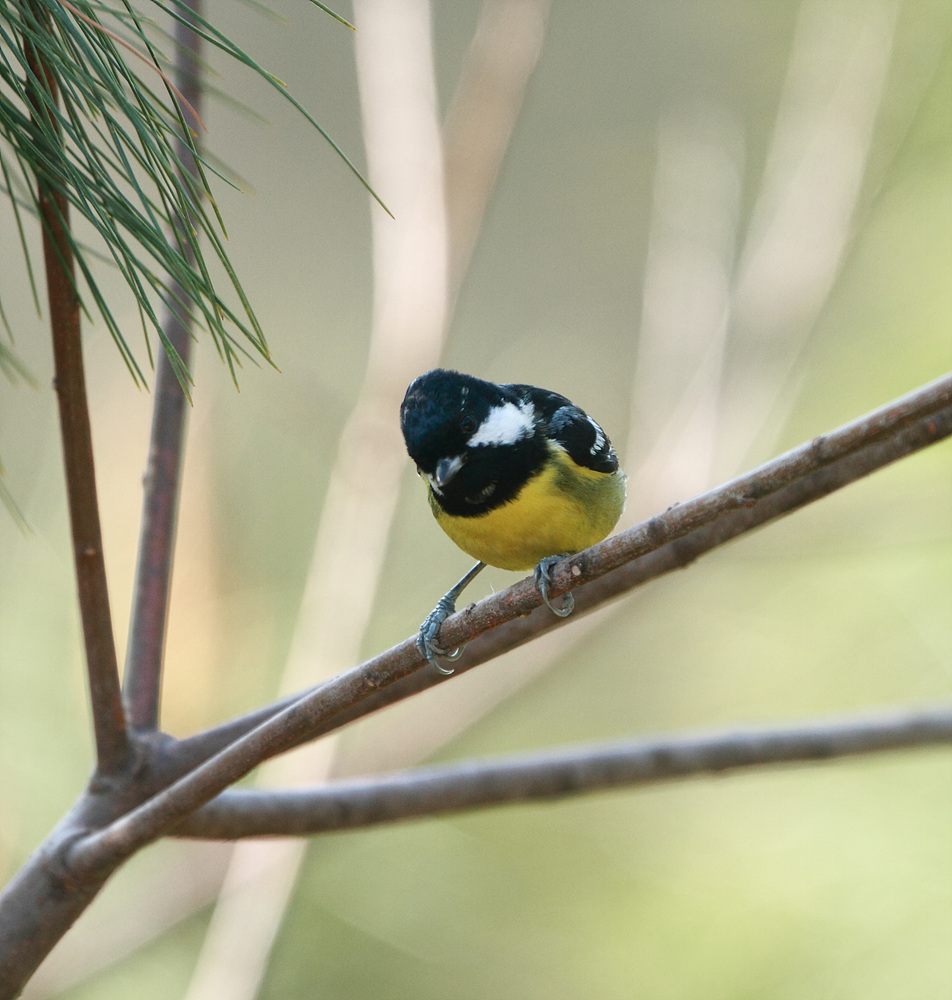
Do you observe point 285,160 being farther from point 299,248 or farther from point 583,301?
point 583,301

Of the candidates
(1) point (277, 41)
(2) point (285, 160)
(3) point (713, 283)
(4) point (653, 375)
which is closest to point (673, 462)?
(4) point (653, 375)

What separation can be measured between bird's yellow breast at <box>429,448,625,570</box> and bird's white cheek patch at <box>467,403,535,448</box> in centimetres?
5

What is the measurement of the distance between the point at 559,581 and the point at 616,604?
2.93 ft

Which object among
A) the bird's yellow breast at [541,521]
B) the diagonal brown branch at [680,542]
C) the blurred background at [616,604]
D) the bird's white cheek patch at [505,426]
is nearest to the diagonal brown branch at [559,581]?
the diagonal brown branch at [680,542]

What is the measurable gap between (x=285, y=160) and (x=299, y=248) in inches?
12.6

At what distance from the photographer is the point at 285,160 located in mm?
2707

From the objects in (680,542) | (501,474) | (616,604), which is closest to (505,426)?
(501,474)

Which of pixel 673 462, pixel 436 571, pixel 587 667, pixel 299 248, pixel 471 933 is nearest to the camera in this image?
pixel 673 462

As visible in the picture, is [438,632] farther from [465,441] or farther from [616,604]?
[616,604]

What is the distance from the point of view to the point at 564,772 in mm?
1326

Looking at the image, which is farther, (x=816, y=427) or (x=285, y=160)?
(x=285, y=160)

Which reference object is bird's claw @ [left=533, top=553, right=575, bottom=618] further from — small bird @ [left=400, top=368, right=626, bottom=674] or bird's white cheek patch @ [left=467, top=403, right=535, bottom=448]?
bird's white cheek patch @ [left=467, top=403, right=535, bottom=448]

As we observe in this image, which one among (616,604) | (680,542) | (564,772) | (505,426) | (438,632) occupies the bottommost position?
(438,632)

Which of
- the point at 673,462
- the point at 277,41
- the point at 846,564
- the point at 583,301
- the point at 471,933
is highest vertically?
the point at 277,41
